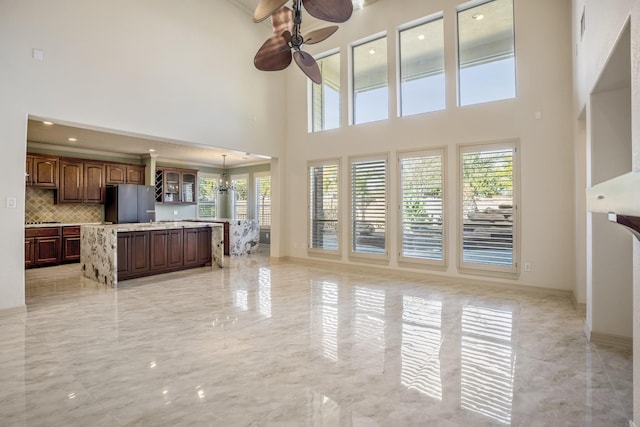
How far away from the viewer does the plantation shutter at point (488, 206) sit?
16.5 ft

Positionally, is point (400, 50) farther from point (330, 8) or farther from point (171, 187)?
point (171, 187)

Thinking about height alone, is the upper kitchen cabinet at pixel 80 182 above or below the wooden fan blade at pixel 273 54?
below

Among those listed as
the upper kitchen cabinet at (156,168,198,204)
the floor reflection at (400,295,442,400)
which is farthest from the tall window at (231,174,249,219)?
the floor reflection at (400,295,442,400)

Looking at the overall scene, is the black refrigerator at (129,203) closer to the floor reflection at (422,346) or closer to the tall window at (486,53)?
the floor reflection at (422,346)

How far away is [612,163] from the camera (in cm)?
293

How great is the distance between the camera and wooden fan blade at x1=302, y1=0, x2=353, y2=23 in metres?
3.27

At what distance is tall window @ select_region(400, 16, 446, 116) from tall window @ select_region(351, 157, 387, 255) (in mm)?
1200

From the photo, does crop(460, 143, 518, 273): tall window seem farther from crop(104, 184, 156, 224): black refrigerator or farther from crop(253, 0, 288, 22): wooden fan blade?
crop(104, 184, 156, 224): black refrigerator

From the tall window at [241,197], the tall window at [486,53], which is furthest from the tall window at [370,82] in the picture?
the tall window at [241,197]

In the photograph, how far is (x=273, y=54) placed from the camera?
4078mm

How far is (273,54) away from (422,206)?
350cm

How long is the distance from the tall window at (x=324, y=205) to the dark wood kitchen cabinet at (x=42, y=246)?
218 inches

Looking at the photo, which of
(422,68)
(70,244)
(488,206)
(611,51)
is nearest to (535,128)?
(488,206)

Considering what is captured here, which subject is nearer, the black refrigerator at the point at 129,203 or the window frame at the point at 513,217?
the window frame at the point at 513,217
